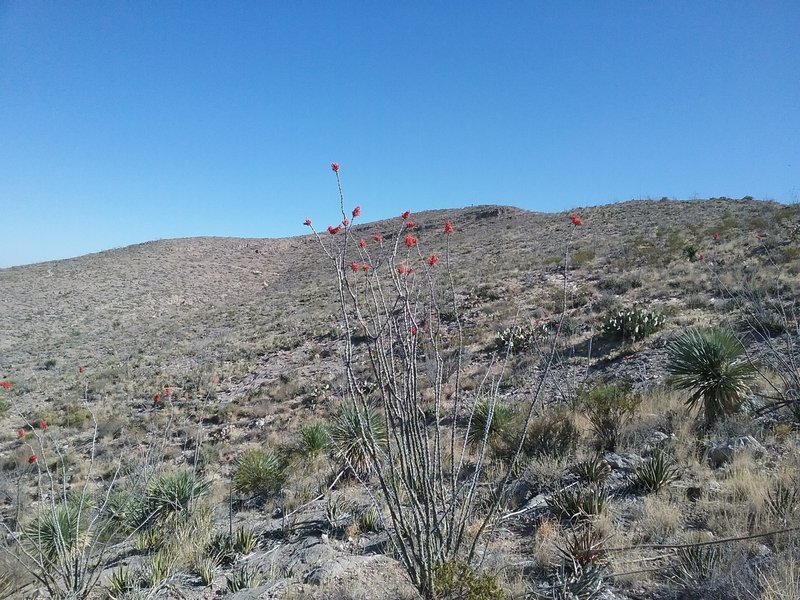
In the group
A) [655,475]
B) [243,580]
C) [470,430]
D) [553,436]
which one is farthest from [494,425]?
[243,580]

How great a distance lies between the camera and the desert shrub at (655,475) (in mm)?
4809

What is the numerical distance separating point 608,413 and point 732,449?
1614mm

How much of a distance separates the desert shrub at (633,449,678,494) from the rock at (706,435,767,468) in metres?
0.67

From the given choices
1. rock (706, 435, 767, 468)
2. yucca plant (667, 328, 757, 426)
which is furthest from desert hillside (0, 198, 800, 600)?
yucca plant (667, 328, 757, 426)

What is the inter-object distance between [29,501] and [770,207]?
34.5 m

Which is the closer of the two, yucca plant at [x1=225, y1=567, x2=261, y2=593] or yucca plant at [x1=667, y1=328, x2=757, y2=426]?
yucca plant at [x1=225, y1=567, x2=261, y2=593]

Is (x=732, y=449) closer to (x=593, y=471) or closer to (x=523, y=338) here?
(x=593, y=471)

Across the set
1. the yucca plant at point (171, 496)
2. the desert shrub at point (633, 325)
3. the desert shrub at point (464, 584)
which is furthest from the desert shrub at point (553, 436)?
the desert shrub at point (633, 325)

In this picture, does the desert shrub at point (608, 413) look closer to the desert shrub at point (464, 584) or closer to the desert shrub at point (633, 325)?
the desert shrub at point (464, 584)

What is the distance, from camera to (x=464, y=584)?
2.81 m

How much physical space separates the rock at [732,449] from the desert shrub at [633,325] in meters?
6.49

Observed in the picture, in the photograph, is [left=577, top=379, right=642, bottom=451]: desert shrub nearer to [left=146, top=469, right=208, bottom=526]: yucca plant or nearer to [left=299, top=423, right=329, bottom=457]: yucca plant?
[left=299, top=423, right=329, bottom=457]: yucca plant

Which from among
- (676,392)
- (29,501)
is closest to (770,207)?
(676,392)

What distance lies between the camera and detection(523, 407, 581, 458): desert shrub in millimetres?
6375
